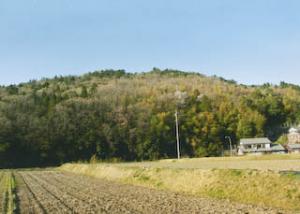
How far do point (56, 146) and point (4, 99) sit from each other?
2156 cm

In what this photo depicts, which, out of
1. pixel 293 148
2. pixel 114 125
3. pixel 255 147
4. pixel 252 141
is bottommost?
pixel 293 148

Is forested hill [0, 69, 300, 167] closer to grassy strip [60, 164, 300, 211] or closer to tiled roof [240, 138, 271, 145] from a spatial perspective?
tiled roof [240, 138, 271, 145]

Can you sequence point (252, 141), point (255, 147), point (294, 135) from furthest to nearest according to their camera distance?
point (294, 135)
point (255, 147)
point (252, 141)

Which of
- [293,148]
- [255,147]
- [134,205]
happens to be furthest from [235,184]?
[293,148]

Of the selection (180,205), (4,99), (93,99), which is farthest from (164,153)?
(180,205)

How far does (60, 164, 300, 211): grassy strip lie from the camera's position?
57.5ft

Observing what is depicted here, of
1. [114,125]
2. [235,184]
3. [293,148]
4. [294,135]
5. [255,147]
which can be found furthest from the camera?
[294,135]

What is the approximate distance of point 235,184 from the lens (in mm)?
20891

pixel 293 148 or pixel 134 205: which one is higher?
pixel 293 148

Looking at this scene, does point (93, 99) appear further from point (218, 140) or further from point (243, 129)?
point (243, 129)

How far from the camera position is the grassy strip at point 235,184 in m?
17.5

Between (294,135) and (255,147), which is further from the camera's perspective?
(294,135)

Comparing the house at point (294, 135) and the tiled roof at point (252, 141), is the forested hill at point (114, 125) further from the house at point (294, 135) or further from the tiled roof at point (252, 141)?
the house at point (294, 135)

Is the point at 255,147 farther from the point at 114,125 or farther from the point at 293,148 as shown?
the point at 114,125
